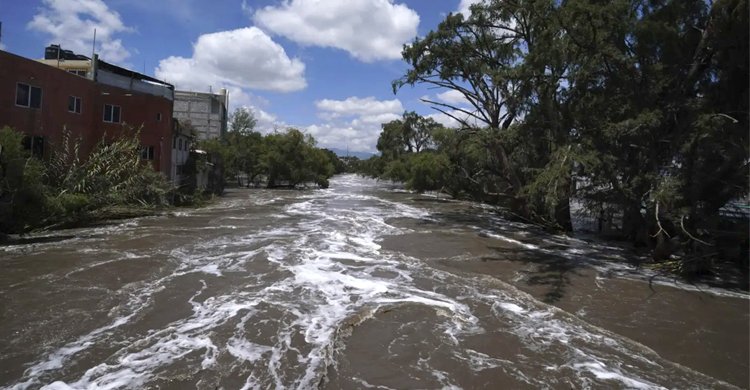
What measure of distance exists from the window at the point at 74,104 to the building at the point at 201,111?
39116 mm

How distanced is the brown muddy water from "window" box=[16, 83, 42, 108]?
798 centimetres

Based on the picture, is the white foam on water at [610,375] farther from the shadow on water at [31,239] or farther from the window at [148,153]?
the window at [148,153]

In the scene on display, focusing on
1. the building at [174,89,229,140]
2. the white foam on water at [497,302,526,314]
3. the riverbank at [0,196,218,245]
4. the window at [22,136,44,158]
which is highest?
the building at [174,89,229,140]

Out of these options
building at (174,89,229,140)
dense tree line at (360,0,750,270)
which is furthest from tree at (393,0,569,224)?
building at (174,89,229,140)

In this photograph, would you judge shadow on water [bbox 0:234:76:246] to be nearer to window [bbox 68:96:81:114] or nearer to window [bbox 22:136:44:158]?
window [bbox 22:136:44:158]

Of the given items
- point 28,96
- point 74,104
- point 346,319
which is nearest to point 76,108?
point 74,104

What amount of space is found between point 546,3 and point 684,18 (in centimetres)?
491

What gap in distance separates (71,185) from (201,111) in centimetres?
4644

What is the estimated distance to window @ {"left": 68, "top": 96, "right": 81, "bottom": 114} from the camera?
23.4 m

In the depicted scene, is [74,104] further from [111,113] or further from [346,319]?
[346,319]

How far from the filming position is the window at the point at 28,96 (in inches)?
796

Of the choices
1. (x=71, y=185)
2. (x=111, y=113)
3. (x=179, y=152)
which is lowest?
(x=71, y=185)

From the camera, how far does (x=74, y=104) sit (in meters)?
23.7

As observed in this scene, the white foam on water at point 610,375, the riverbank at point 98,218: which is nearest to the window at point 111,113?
the riverbank at point 98,218
